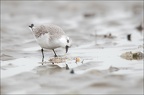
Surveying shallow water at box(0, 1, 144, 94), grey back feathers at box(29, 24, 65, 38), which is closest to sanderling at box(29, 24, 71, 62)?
grey back feathers at box(29, 24, 65, 38)

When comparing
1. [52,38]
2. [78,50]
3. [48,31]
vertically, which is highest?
[48,31]

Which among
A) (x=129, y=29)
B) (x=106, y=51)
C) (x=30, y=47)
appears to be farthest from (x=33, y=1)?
(x=106, y=51)

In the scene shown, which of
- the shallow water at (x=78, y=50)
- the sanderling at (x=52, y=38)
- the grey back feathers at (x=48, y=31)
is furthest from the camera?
the grey back feathers at (x=48, y=31)

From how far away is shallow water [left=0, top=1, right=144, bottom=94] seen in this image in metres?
8.57

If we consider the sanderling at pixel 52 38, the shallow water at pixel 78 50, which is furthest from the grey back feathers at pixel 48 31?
the shallow water at pixel 78 50

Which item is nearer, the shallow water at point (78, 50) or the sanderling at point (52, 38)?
the shallow water at point (78, 50)

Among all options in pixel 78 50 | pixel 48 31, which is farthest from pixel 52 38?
pixel 78 50

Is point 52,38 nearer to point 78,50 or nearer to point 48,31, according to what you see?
point 48,31

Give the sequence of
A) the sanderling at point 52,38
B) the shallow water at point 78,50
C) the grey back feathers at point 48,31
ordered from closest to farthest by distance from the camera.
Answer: the shallow water at point 78,50
the sanderling at point 52,38
the grey back feathers at point 48,31

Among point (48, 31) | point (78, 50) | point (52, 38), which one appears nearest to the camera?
point (52, 38)

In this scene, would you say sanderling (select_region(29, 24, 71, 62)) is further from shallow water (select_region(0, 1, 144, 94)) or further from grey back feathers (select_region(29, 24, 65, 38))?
shallow water (select_region(0, 1, 144, 94))

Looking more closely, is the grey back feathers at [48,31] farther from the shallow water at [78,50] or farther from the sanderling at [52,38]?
the shallow water at [78,50]

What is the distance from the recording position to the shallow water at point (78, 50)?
8.57 metres

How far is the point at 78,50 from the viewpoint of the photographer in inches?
530
